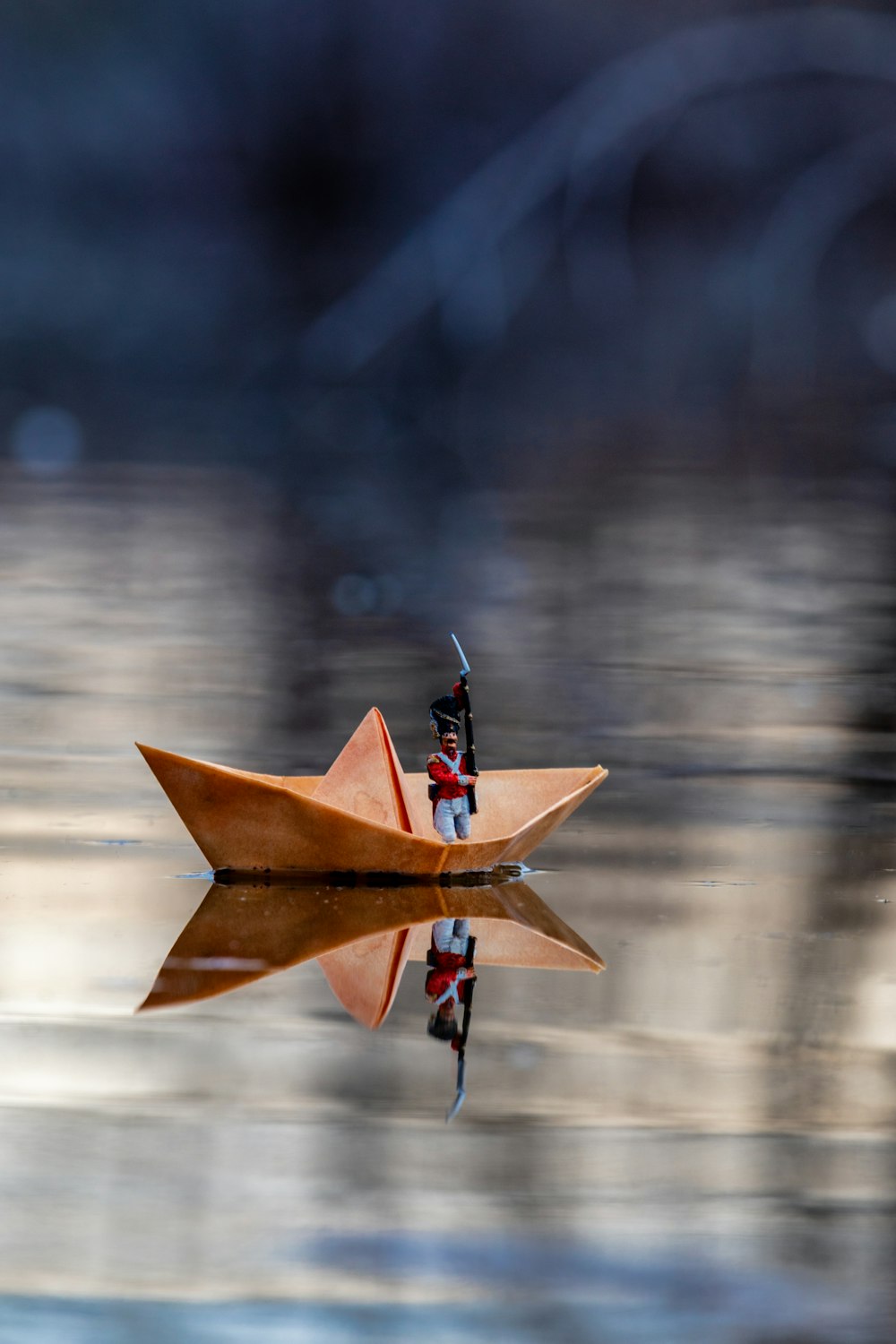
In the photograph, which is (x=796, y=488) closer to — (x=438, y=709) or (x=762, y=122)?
(x=438, y=709)


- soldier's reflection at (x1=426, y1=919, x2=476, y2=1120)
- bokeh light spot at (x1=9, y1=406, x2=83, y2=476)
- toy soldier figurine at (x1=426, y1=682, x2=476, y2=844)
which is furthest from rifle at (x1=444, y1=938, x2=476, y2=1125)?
bokeh light spot at (x1=9, y1=406, x2=83, y2=476)

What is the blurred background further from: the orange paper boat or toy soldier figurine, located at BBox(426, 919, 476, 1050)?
the orange paper boat

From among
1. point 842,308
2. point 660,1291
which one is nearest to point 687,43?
point 842,308

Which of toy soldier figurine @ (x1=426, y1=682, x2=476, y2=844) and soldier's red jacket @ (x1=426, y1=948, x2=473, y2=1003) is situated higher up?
toy soldier figurine @ (x1=426, y1=682, x2=476, y2=844)

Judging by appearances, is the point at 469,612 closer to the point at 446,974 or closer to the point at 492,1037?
the point at 446,974

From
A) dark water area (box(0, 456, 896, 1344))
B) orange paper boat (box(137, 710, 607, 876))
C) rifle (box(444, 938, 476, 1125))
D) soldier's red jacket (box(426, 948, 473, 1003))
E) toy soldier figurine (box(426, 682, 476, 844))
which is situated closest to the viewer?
dark water area (box(0, 456, 896, 1344))

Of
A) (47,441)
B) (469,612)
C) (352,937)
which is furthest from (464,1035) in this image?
(47,441)
